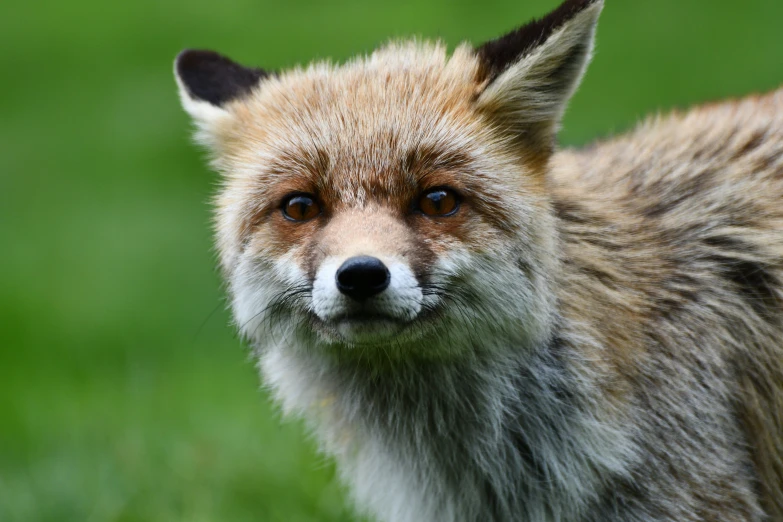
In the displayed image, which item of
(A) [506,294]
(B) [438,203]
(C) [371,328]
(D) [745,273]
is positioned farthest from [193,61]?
(D) [745,273]

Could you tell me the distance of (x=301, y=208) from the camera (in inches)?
250

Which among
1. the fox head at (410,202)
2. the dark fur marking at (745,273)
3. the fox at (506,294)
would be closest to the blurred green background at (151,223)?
the fox at (506,294)

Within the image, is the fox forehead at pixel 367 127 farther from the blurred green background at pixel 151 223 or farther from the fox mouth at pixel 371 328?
the blurred green background at pixel 151 223

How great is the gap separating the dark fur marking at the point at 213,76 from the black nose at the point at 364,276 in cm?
221

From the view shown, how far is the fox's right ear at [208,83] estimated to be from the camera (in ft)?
23.6

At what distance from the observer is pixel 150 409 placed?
33.8 ft

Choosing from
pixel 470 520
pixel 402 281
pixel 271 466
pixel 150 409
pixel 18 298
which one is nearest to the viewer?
pixel 402 281

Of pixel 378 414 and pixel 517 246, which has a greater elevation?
pixel 517 246

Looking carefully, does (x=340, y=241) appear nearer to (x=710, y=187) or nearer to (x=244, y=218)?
(x=244, y=218)

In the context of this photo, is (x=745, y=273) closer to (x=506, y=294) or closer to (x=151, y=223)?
(x=506, y=294)

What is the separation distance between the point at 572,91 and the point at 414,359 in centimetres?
190

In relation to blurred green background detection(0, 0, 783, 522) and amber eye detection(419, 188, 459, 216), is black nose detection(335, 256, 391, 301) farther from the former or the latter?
blurred green background detection(0, 0, 783, 522)

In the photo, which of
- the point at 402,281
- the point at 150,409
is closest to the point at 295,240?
the point at 402,281

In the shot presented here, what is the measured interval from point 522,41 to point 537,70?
0.20 meters
